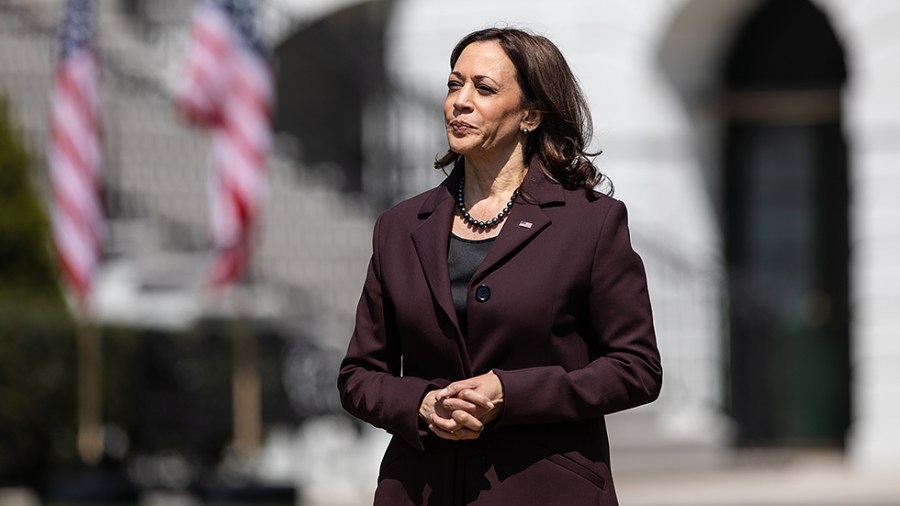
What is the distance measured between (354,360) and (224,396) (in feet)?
29.7

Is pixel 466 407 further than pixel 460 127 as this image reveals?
No

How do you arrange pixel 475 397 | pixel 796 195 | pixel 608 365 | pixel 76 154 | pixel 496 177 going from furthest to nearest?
pixel 796 195 → pixel 76 154 → pixel 496 177 → pixel 608 365 → pixel 475 397

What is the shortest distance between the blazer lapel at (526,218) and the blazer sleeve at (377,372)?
259mm

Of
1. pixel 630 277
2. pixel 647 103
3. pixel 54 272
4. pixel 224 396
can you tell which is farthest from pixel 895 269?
pixel 630 277

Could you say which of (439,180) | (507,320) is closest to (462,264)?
(507,320)

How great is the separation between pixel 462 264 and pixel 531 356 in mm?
254

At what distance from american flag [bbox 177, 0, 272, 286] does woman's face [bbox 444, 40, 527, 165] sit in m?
7.88

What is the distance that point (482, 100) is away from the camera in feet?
13.0

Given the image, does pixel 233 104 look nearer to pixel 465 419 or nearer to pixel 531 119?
pixel 531 119

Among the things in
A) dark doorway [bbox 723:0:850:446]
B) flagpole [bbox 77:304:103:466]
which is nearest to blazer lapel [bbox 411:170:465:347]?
flagpole [bbox 77:304:103:466]

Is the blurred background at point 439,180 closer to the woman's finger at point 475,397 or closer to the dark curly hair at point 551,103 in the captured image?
the dark curly hair at point 551,103

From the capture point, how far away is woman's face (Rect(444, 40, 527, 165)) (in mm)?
3963

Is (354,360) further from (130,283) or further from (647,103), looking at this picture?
(647,103)

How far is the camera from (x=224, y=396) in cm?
1298
